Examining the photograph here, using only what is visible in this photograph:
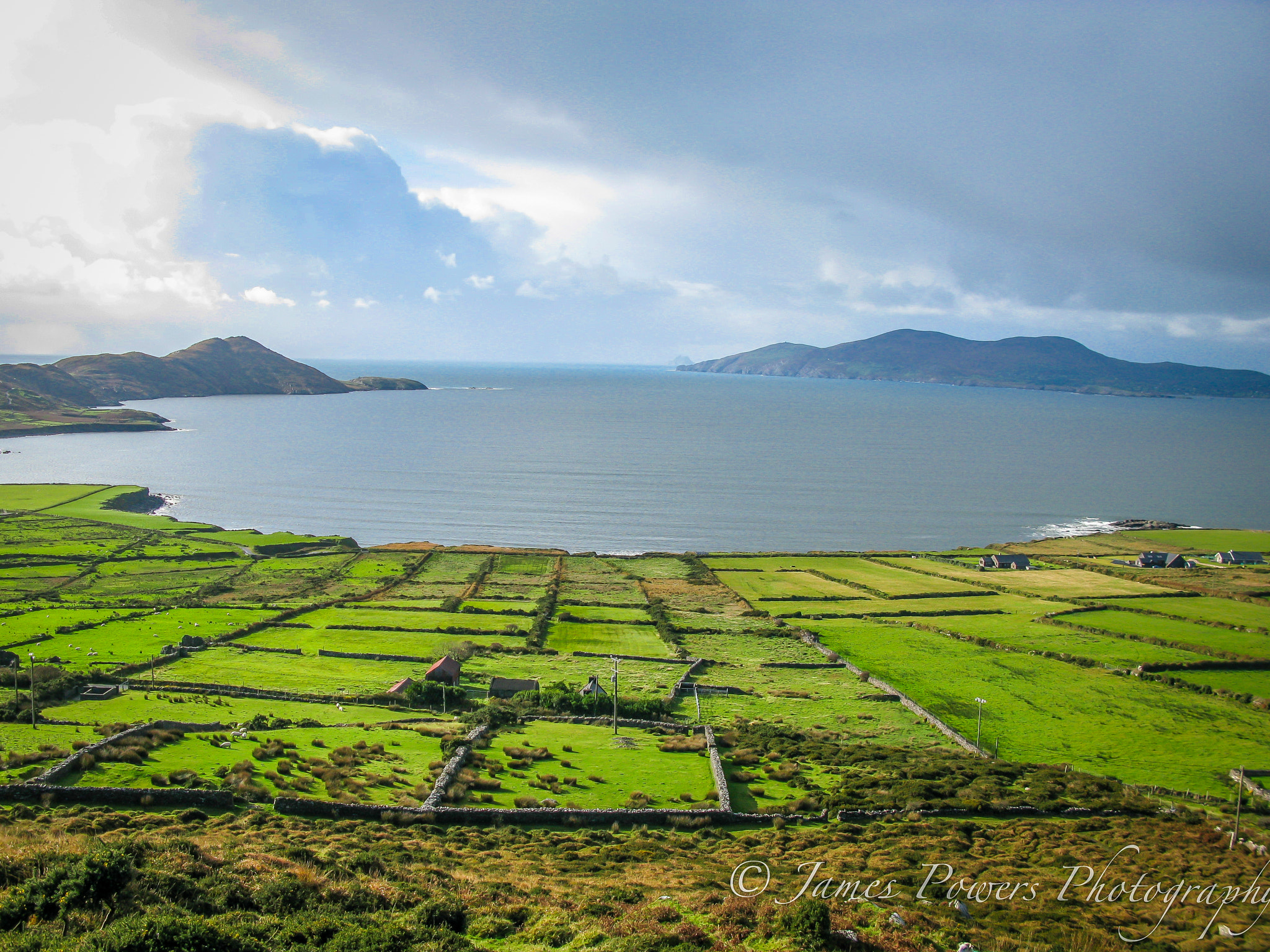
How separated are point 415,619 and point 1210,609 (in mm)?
53865

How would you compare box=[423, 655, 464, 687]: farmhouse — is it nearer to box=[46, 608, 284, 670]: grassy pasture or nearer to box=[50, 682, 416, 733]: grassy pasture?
box=[50, 682, 416, 733]: grassy pasture

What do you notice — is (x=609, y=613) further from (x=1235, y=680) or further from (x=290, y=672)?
(x=1235, y=680)

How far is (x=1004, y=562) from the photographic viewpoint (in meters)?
66.9

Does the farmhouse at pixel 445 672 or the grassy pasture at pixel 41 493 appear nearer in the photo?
the farmhouse at pixel 445 672

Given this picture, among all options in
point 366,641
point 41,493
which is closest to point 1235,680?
point 366,641

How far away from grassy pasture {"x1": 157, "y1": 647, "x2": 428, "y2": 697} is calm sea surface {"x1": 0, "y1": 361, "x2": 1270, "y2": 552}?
38.9 metres

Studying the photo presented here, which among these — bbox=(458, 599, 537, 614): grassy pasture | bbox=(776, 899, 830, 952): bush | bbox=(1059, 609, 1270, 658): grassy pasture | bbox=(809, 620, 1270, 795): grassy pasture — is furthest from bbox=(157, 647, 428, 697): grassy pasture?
bbox=(1059, 609, 1270, 658): grassy pasture

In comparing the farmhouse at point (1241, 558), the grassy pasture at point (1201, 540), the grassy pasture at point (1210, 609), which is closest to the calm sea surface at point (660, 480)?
the grassy pasture at point (1201, 540)

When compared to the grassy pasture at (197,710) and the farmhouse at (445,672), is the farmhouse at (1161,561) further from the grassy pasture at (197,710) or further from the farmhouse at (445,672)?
the grassy pasture at (197,710)

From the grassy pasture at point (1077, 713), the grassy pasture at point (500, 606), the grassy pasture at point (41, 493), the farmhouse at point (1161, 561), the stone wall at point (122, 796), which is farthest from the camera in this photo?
the grassy pasture at point (41, 493)

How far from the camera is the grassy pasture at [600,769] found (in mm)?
24281

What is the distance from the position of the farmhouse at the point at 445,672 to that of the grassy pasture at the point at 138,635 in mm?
15387

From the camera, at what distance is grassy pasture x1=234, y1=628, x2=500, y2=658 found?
138ft

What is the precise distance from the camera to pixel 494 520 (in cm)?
8800
